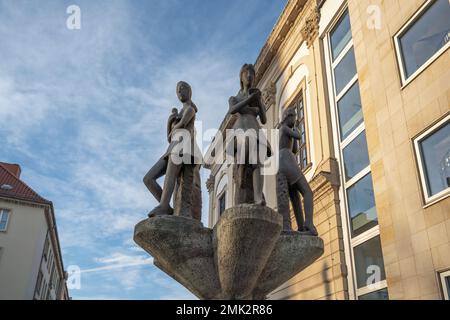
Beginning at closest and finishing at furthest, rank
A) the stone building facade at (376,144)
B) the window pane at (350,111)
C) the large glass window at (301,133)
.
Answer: the stone building facade at (376,144) → the window pane at (350,111) → the large glass window at (301,133)

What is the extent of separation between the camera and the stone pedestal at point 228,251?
4.66 metres

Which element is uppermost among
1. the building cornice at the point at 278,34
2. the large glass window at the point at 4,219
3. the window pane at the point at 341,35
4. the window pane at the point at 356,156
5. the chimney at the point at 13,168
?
the chimney at the point at 13,168

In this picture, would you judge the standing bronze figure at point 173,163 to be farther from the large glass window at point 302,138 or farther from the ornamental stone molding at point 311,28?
the ornamental stone molding at point 311,28

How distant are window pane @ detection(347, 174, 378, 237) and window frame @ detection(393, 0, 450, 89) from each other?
3064mm

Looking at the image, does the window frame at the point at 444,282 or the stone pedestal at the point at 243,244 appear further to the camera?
the window frame at the point at 444,282

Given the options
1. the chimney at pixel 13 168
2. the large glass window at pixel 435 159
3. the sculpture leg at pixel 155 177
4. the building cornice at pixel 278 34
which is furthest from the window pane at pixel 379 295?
the chimney at pixel 13 168

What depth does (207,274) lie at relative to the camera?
4992 millimetres

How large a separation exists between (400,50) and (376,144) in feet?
8.48

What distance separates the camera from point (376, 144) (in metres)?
11.5

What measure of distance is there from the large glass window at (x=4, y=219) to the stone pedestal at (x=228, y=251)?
30115 millimetres

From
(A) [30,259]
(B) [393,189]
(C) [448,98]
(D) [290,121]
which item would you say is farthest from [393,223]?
(A) [30,259]

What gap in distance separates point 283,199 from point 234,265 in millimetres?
1954
